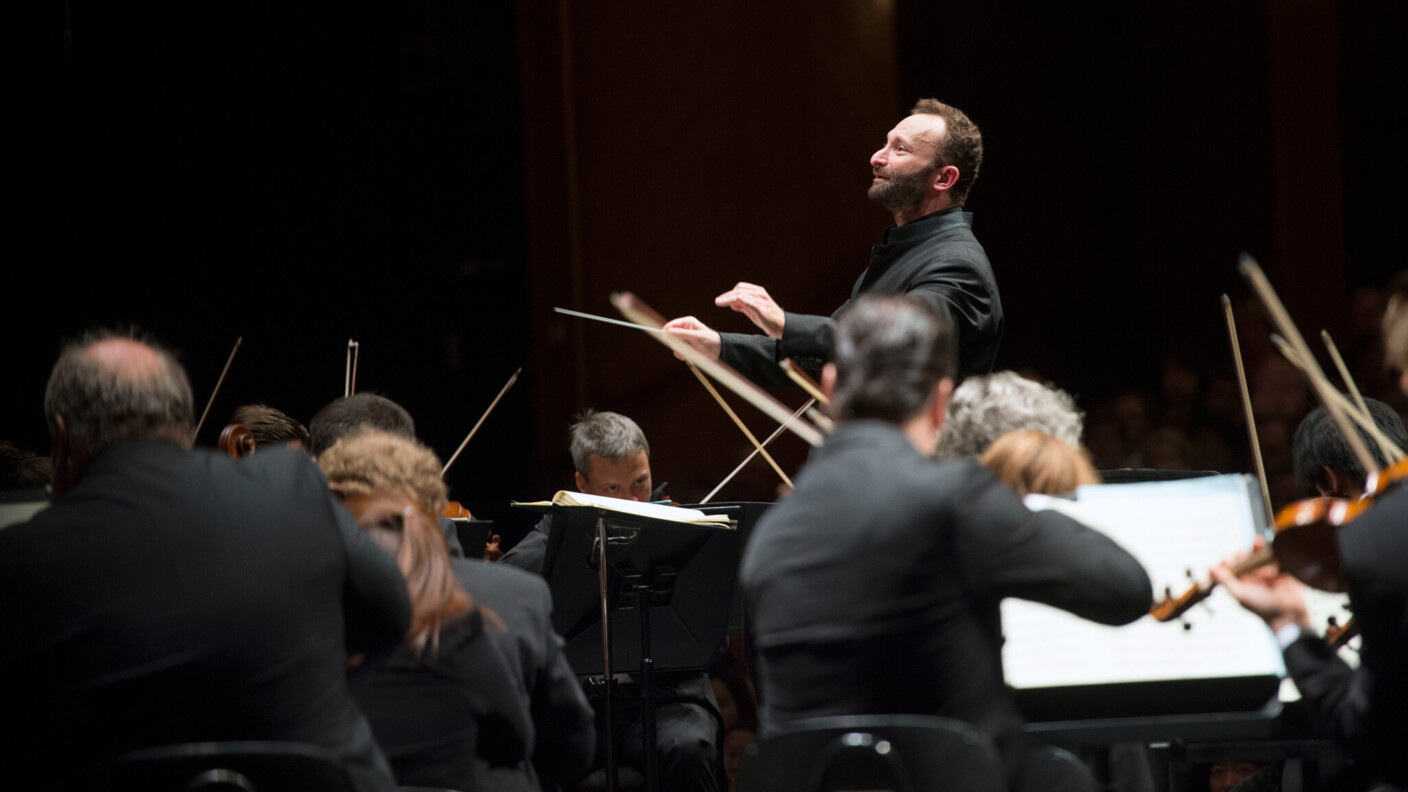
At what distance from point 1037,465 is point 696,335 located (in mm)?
1071

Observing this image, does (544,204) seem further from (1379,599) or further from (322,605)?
(1379,599)

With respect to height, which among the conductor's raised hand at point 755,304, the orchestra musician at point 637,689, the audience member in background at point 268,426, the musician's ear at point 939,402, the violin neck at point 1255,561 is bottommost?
the orchestra musician at point 637,689

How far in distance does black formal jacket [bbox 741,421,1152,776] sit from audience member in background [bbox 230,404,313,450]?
5.67ft

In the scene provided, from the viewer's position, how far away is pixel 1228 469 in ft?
12.7

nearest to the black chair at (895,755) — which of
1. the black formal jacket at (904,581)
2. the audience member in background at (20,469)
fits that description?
the black formal jacket at (904,581)

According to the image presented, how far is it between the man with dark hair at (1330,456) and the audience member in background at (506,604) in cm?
130

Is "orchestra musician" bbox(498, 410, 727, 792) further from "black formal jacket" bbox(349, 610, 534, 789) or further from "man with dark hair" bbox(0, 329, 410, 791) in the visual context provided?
"man with dark hair" bbox(0, 329, 410, 791)

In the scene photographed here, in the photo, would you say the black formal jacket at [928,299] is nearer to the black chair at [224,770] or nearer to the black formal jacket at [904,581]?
the black formal jacket at [904,581]

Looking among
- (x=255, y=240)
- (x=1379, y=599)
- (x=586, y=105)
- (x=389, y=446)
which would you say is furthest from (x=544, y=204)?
Answer: (x=1379, y=599)

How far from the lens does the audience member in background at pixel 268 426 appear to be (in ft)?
9.55

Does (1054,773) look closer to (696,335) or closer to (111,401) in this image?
(111,401)

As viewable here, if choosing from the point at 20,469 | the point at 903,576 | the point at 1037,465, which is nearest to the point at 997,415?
the point at 1037,465

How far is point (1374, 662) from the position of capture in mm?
1497

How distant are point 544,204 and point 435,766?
3.30 m
